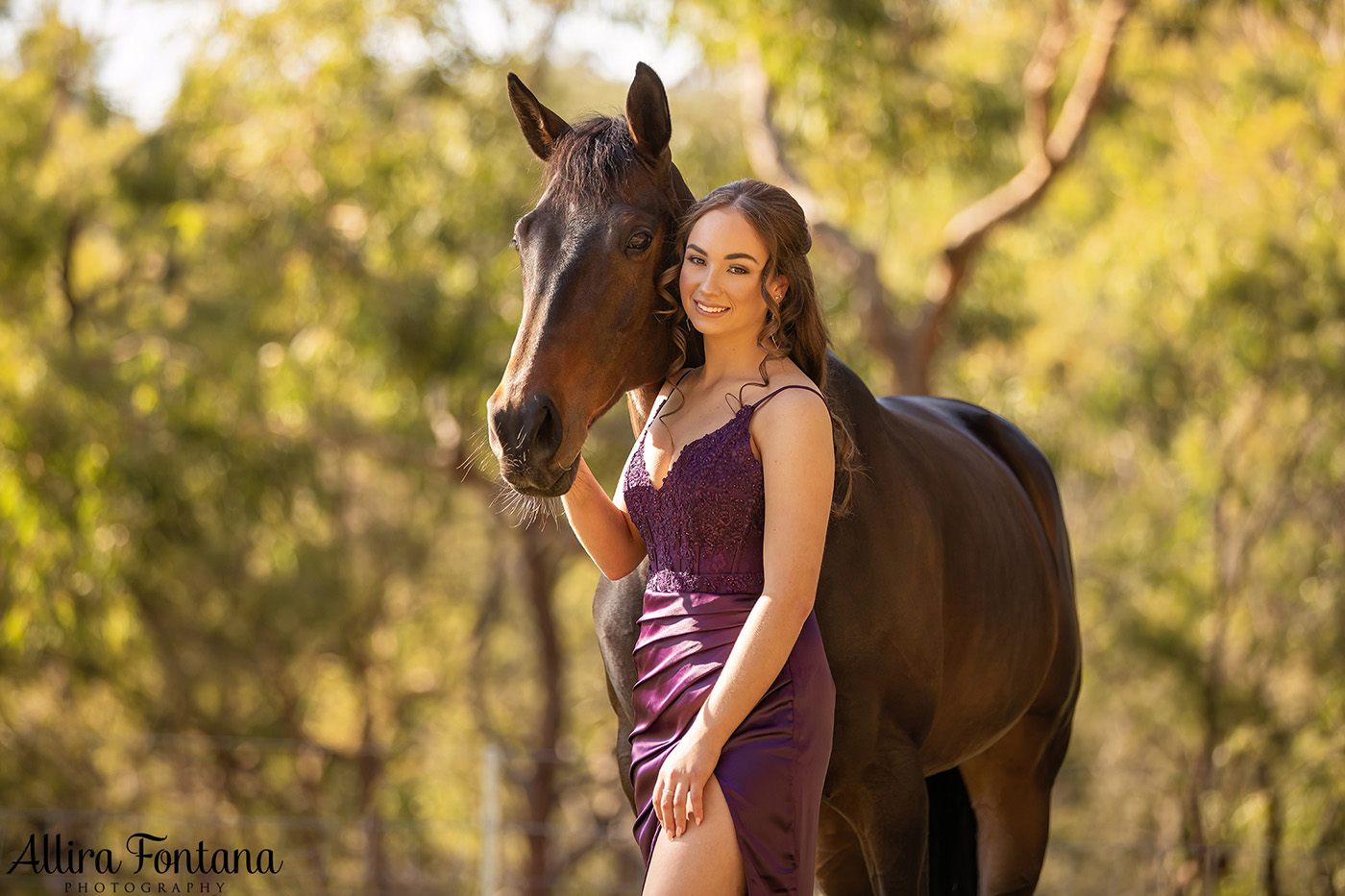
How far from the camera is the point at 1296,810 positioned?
10336 mm

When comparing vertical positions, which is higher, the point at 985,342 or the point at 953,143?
the point at 953,143

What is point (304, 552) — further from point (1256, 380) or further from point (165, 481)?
point (1256, 380)

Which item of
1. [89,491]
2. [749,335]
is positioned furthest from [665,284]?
[89,491]

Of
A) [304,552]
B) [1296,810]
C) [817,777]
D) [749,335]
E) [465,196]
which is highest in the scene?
[465,196]

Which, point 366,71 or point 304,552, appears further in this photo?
point 304,552

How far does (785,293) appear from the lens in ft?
6.57

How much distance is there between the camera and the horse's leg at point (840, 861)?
9.15ft

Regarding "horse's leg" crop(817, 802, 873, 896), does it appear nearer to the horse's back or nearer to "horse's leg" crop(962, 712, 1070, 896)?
the horse's back

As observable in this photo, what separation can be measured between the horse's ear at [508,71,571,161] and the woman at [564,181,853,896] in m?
0.40

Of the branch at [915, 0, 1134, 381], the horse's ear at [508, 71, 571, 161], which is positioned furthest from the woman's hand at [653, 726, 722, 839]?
the branch at [915, 0, 1134, 381]

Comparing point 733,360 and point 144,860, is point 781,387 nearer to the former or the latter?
point 733,360

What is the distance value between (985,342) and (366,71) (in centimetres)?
564

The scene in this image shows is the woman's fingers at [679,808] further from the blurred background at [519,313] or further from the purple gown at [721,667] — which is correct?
the blurred background at [519,313]

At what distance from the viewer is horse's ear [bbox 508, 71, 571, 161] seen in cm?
222
